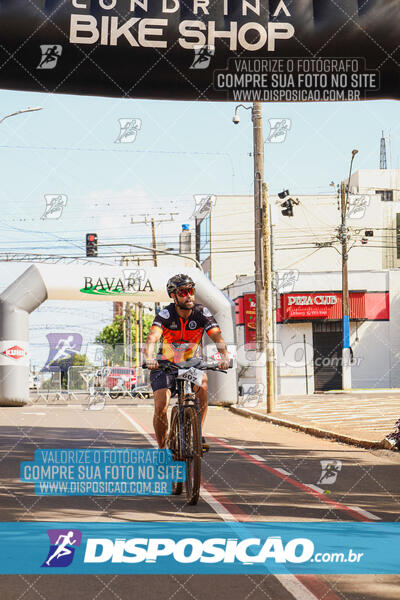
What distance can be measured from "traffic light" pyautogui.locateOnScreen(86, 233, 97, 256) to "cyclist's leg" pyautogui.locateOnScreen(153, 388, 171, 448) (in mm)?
24997

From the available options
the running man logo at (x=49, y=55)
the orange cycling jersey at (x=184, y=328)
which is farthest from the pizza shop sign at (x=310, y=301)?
the orange cycling jersey at (x=184, y=328)

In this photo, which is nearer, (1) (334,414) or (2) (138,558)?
(2) (138,558)

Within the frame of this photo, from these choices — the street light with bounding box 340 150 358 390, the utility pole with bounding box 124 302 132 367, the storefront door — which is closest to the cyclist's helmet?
the street light with bounding box 340 150 358 390

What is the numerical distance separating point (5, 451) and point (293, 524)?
296 inches

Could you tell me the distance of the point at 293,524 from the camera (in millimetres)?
7160

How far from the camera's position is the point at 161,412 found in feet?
29.5

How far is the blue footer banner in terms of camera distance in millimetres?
5762

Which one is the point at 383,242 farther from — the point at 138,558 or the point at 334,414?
the point at 138,558

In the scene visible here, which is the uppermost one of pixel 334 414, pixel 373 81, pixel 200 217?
pixel 200 217

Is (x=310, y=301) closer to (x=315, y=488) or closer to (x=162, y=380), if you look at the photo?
(x=315, y=488)

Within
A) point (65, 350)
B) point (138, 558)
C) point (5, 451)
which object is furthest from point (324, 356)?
point (138, 558)

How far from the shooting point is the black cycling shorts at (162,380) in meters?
8.77

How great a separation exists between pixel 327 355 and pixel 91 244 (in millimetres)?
18936

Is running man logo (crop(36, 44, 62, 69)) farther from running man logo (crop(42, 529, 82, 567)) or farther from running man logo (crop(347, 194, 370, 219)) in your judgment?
running man logo (crop(347, 194, 370, 219))
